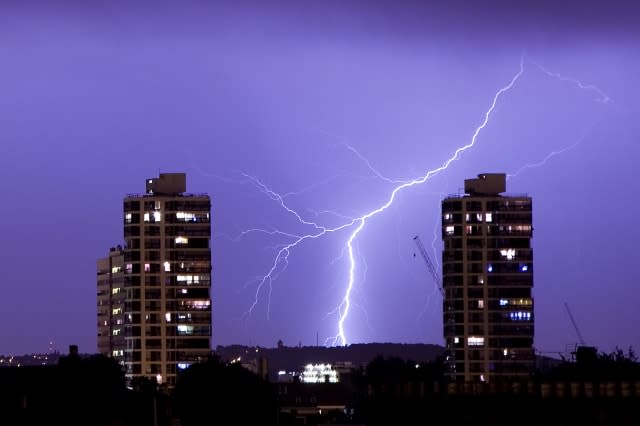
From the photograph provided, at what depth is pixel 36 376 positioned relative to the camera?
13538 centimetres

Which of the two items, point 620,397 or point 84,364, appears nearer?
point 620,397

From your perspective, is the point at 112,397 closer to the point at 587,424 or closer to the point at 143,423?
the point at 143,423

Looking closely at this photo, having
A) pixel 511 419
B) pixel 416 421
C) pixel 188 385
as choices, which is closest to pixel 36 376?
pixel 416 421

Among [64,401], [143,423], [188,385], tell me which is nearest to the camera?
[64,401]

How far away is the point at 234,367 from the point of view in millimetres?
191750

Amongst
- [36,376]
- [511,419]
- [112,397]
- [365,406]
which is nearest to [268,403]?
[365,406]

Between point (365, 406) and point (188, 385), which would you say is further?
point (188, 385)

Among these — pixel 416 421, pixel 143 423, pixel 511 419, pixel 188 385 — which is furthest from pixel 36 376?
pixel 188 385

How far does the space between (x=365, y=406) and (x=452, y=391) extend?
1408 inches

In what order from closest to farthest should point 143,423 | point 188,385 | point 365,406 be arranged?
1. point 143,423
2. point 365,406
3. point 188,385

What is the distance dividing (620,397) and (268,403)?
64244mm

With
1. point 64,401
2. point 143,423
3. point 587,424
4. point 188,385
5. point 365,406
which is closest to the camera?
point 587,424

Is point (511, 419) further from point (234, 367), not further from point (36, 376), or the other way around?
point (234, 367)

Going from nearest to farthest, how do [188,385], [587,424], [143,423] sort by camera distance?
[587,424] → [143,423] → [188,385]
